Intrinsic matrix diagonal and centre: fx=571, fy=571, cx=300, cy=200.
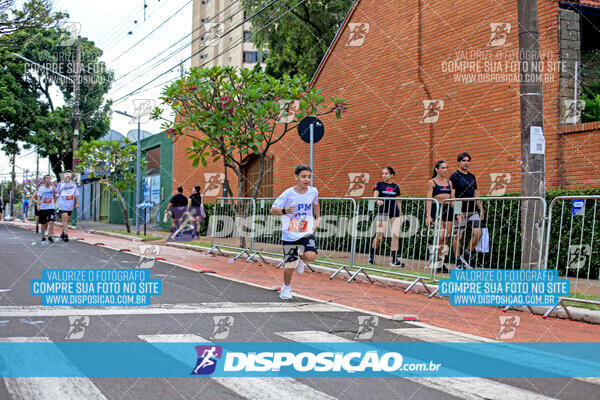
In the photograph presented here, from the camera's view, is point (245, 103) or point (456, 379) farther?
point (245, 103)

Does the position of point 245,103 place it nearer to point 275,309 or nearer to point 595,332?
point 275,309

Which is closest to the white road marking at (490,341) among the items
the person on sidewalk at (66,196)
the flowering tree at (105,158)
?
the person on sidewalk at (66,196)

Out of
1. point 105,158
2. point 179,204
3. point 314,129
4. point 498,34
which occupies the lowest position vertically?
point 179,204

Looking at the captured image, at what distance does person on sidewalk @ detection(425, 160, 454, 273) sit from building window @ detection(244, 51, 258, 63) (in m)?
51.9

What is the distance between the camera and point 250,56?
196 feet

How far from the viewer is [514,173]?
37.4ft

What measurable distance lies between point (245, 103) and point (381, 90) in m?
3.60

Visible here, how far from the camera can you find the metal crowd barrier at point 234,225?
13602 millimetres

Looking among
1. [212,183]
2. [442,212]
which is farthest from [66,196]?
[442,212]

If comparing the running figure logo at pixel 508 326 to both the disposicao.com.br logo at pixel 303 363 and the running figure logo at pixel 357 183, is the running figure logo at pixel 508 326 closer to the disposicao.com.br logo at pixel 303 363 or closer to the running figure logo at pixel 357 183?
the disposicao.com.br logo at pixel 303 363

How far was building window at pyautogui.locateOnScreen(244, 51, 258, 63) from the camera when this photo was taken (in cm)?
5959

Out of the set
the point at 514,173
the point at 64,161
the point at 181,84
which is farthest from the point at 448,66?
the point at 64,161

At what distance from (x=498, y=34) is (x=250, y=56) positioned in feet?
164

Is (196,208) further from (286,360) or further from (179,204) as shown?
(286,360)
